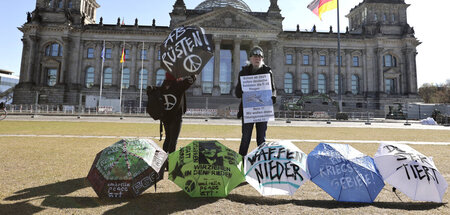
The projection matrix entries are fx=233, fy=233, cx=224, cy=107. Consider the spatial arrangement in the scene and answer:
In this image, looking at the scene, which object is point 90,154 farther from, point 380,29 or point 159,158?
point 380,29

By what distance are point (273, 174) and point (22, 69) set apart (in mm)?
60228

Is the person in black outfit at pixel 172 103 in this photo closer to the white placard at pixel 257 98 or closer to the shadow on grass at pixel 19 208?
the white placard at pixel 257 98

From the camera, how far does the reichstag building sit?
45.3 meters

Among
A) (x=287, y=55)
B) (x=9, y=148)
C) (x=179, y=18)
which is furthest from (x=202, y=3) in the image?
(x=9, y=148)

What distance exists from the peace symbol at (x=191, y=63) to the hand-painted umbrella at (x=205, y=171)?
1.49m

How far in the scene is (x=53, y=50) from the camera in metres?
48.0

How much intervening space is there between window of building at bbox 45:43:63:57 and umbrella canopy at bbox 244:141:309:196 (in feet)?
189

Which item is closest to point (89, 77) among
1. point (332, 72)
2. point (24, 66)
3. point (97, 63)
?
point (97, 63)

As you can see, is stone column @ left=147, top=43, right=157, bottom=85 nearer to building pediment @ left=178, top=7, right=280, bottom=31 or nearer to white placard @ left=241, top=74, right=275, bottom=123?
building pediment @ left=178, top=7, right=280, bottom=31

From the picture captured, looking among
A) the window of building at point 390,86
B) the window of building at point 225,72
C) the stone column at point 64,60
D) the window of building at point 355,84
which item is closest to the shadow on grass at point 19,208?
the window of building at point 225,72

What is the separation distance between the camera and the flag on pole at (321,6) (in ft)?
94.2

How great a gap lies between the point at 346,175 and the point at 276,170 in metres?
0.91

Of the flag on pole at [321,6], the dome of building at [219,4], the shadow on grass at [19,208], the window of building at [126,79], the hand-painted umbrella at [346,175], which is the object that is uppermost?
the dome of building at [219,4]

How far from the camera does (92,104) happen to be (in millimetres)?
41031
